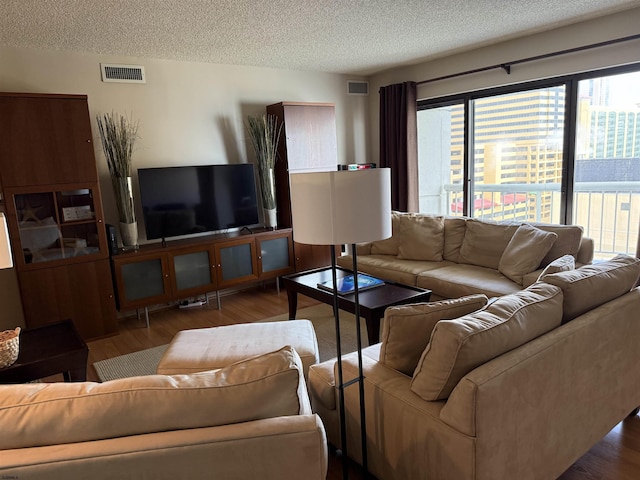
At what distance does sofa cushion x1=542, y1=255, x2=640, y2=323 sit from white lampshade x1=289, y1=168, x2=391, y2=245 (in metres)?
0.89

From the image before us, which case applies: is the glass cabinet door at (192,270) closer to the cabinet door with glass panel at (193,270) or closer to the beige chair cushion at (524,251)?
the cabinet door with glass panel at (193,270)

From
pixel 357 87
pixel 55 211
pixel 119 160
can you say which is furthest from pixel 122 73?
pixel 357 87

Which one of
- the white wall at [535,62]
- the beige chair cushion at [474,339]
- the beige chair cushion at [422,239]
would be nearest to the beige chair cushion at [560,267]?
the beige chair cushion at [474,339]

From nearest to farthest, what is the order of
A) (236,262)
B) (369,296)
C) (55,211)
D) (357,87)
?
(369,296)
(55,211)
(236,262)
(357,87)

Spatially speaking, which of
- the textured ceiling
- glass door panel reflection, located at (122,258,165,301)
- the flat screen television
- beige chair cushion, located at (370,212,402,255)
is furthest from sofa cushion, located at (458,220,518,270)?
glass door panel reflection, located at (122,258,165,301)

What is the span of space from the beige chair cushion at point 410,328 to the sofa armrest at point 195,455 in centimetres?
65

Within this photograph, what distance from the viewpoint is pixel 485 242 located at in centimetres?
383

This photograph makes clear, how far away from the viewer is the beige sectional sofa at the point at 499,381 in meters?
1.47

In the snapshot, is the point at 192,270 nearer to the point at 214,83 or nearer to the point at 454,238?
the point at 214,83

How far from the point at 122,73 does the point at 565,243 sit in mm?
3990

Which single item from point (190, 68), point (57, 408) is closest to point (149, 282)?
point (190, 68)

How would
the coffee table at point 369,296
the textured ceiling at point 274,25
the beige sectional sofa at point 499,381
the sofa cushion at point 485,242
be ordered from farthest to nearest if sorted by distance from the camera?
the sofa cushion at point 485,242 → the textured ceiling at point 274,25 → the coffee table at point 369,296 → the beige sectional sofa at point 499,381

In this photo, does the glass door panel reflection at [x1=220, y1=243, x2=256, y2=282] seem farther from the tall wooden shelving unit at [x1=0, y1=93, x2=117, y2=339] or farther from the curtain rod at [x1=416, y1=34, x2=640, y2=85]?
the curtain rod at [x1=416, y1=34, x2=640, y2=85]

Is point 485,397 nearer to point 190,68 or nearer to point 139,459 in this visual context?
point 139,459
